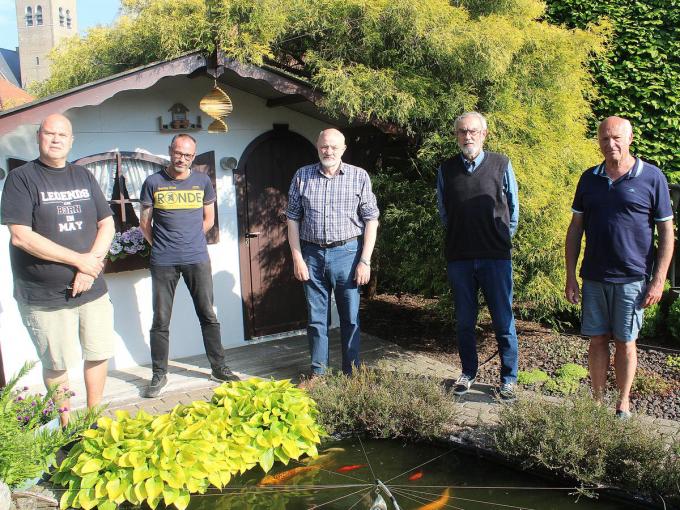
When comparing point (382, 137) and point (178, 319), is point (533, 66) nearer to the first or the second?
point (382, 137)

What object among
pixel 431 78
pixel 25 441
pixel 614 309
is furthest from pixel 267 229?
pixel 25 441

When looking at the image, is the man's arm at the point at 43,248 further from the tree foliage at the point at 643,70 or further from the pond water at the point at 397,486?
the tree foliage at the point at 643,70

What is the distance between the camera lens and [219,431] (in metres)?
3.31

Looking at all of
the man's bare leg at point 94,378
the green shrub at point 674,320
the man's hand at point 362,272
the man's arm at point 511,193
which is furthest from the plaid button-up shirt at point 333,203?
the green shrub at point 674,320

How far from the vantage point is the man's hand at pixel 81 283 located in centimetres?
363

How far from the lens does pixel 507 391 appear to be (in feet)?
14.1

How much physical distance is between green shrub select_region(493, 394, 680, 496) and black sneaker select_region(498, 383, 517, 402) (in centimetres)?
84

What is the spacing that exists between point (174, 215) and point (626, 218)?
3073 mm

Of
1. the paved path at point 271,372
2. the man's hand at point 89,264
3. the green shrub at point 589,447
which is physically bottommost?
the paved path at point 271,372

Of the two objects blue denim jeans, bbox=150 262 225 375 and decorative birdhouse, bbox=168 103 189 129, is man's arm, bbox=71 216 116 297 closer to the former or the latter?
blue denim jeans, bbox=150 262 225 375

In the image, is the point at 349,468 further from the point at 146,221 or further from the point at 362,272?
the point at 146,221

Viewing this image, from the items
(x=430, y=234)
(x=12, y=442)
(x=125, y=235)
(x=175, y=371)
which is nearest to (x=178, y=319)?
(x=175, y=371)

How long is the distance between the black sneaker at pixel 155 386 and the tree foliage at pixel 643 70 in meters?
5.51

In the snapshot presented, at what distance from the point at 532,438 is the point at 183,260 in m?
2.78
